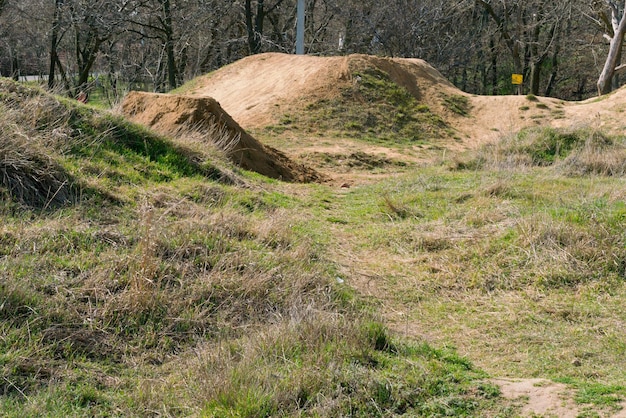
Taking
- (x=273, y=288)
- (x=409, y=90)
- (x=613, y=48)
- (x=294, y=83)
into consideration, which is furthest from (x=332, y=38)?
(x=273, y=288)

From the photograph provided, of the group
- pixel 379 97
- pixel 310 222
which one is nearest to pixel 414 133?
pixel 379 97

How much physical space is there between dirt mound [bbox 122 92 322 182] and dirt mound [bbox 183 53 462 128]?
475 centimetres

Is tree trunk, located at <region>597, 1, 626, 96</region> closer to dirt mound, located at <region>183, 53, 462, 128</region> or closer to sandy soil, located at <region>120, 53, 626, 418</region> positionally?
sandy soil, located at <region>120, 53, 626, 418</region>

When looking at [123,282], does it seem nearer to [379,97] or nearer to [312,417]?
[312,417]

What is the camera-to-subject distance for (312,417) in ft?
12.7

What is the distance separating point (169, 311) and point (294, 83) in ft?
50.3

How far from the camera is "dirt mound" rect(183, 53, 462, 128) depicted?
18.7 metres

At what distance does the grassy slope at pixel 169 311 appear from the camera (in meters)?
4.05

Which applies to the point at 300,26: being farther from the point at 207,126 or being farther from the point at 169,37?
the point at 207,126

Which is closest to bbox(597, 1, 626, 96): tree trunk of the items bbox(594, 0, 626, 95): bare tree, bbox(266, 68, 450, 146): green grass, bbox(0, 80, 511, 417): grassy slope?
bbox(594, 0, 626, 95): bare tree

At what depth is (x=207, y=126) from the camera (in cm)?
1182

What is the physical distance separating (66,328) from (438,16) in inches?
1126

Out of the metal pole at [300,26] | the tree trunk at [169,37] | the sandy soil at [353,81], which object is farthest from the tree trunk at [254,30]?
the sandy soil at [353,81]

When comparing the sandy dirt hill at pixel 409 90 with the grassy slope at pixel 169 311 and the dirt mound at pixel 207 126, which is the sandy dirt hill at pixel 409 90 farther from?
the grassy slope at pixel 169 311
